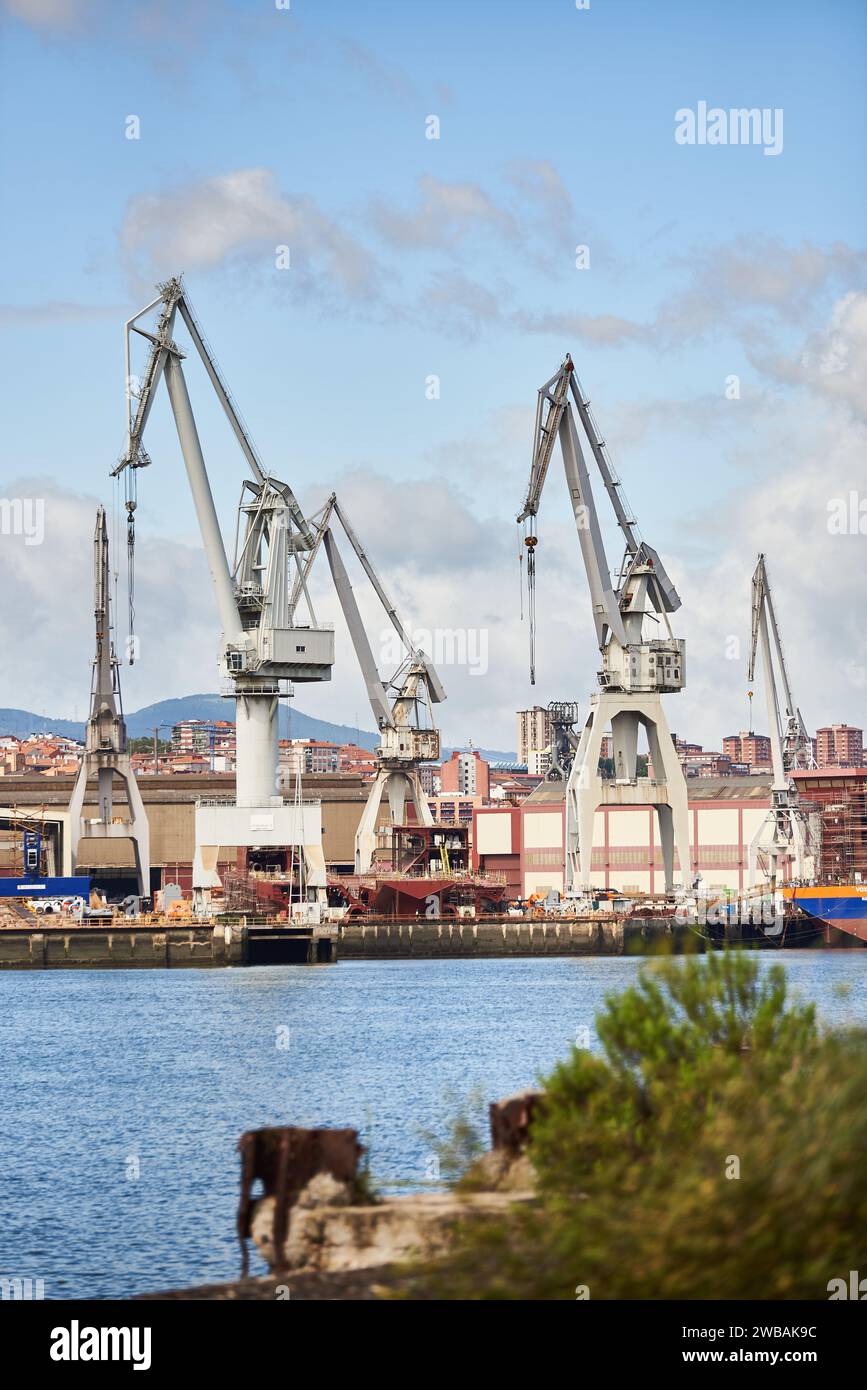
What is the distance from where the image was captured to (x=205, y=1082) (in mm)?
34906

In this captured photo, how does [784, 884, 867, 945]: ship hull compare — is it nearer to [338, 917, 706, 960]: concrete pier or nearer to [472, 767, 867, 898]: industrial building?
[472, 767, 867, 898]: industrial building


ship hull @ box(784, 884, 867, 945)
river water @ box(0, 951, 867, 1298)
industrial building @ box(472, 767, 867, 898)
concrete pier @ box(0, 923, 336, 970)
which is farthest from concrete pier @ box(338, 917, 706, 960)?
river water @ box(0, 951, 867, 1298)

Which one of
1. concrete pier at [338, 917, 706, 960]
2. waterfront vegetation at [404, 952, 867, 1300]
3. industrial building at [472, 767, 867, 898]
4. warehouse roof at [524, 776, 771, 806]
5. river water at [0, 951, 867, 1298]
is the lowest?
river water at [0, 951, 867, 1298]

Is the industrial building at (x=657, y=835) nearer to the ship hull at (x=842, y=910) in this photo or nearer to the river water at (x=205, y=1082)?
the ship hull at (x=842, y=910)

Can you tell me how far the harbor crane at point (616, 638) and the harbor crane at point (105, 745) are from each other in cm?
2410

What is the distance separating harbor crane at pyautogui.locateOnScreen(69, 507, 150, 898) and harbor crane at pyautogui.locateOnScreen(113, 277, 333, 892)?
1862 cm

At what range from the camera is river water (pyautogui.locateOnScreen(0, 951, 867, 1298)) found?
20.9m

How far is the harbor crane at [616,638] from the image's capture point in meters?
78.9

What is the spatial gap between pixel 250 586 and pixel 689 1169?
62481 mm

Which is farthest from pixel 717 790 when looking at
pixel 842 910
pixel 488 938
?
pixel 488 938

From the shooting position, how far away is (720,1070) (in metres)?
13.3
